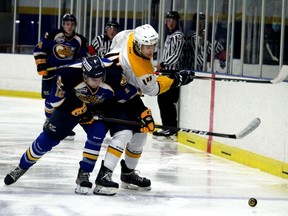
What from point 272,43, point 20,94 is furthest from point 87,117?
point 20,94

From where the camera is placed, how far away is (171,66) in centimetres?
930

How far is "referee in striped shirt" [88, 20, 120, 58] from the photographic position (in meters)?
9.03

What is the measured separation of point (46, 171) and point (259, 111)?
1755 mm

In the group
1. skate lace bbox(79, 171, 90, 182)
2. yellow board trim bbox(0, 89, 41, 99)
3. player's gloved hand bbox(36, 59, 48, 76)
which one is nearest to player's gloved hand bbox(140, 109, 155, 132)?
skate lace bbox(79, 171, 90, 182)

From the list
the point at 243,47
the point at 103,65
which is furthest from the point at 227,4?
the point at 103,65

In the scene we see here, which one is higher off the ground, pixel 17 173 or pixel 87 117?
pixel 87 117

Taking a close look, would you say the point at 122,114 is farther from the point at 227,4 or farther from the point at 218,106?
the point at 227,4

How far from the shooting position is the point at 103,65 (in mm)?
5414

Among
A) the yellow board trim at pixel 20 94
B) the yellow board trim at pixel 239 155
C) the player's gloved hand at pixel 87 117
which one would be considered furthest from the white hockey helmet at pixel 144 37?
the yellow board trim at pixel 20 94

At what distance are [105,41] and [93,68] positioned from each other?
12.9 ft

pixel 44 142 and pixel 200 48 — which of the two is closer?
pixel 44 142

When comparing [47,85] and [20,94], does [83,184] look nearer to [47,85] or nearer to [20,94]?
[47,85]

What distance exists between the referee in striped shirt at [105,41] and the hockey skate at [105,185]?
3.59 metres

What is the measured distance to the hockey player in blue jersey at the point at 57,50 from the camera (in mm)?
8430
